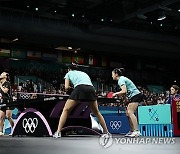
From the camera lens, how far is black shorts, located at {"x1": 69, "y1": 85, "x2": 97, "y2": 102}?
6645 millimetres

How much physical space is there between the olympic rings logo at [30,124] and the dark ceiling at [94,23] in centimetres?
926

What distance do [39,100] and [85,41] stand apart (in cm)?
1197

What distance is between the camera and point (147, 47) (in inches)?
825

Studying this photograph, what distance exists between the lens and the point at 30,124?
8062mm

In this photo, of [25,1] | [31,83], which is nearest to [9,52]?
[31,83]

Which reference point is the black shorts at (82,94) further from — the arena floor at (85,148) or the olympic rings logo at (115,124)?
the olympic rings logo at (115,124)

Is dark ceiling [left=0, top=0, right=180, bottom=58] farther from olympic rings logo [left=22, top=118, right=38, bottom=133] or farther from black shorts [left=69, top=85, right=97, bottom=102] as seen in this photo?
black shorts [left=69, top=85, right=97, bottom=102]

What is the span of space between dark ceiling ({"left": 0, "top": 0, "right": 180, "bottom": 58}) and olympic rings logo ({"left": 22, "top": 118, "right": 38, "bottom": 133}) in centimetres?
926

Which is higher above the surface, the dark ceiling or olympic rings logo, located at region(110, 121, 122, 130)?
the dark ceiling

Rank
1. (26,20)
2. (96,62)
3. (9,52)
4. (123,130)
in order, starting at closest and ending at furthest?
(123,130) < (26,20) < (9,52) < (96,62)

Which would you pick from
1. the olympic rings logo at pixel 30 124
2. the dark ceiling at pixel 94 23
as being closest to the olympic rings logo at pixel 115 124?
the olympic rings logo at pixel 30 124

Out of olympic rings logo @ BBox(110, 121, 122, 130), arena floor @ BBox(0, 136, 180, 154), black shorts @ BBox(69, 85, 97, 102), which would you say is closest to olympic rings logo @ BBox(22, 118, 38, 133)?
black shorts @ BBox(69, 85, 97, 102)

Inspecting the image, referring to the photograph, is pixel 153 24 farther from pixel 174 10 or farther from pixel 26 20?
pixel 26 20

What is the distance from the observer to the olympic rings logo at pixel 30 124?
25.8 ft
